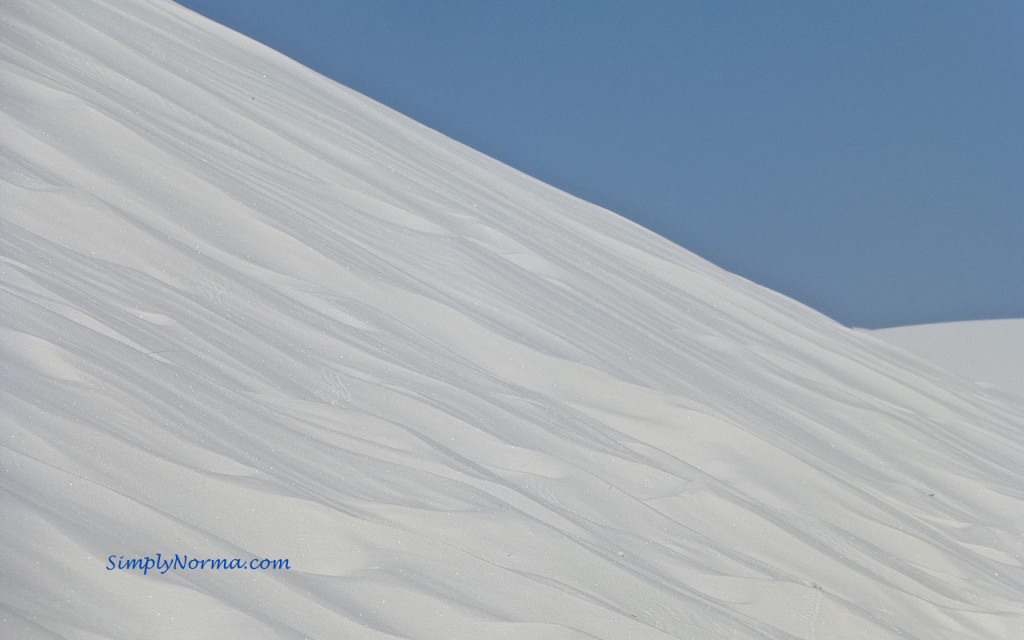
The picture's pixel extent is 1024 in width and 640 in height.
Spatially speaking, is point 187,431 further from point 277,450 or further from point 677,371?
point 677,371

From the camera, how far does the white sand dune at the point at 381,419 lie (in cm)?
114

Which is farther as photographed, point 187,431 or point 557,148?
point 557,148

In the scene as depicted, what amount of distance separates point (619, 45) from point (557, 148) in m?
0.57

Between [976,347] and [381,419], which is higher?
[976,347]

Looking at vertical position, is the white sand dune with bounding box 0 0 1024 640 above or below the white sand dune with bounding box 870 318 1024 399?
below

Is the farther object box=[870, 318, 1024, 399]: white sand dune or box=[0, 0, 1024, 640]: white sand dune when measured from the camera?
box=[870, 318, 1024, 399]: white sand dune

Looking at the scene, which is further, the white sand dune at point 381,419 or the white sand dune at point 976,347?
the white sand dune at point 976,347

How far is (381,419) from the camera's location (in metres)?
1.57

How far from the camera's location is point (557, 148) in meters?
5.45

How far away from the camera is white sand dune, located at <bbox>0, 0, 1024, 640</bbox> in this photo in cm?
114

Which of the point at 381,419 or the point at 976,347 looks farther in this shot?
the point at 976,347

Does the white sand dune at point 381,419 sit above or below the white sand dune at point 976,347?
below

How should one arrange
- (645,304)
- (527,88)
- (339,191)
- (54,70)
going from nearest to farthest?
(54,70) < (339,191) < (645,304) < (527,88)

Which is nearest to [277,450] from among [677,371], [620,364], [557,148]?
[620,364]
